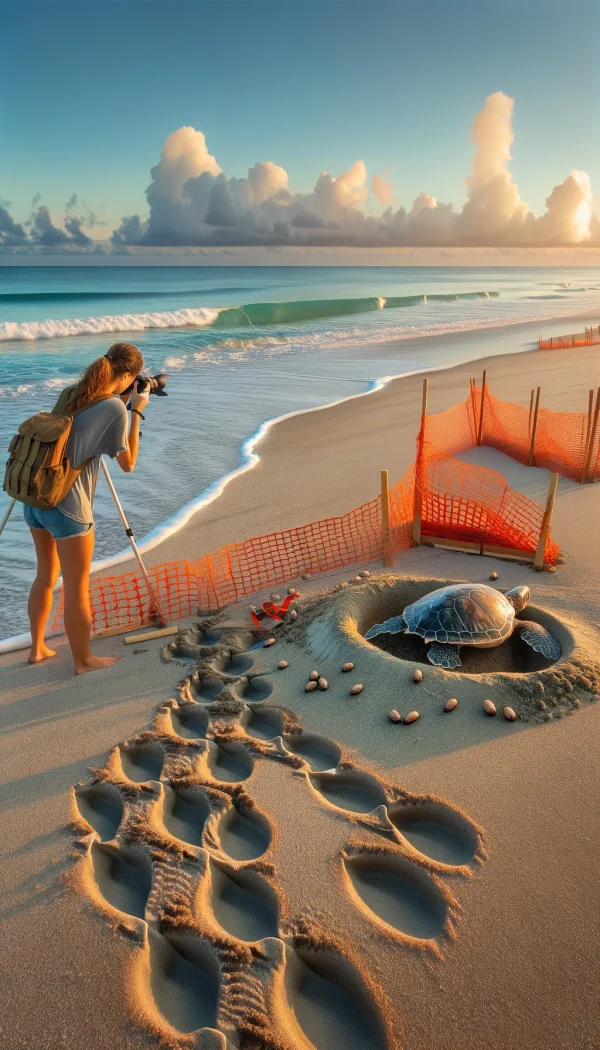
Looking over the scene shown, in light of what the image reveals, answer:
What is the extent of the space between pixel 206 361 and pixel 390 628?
1789cm

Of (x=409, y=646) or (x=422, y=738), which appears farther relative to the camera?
(x=409, y=646)

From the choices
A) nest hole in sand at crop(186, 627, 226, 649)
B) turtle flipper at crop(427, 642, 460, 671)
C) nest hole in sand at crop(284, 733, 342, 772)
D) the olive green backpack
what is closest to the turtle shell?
turtle flipper at crop(427, 642, 460, 671)

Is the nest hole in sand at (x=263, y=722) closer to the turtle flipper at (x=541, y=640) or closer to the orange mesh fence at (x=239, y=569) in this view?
the orange mesh fence at (x=239, y=569)

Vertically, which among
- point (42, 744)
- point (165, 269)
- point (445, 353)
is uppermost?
point (165, 269)

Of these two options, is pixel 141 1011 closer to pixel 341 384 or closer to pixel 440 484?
pixel 440 484

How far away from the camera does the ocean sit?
748 cm

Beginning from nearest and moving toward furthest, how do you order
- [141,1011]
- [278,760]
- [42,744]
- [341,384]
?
[141,1011] < [278,760] < [42,744] < [341,384]

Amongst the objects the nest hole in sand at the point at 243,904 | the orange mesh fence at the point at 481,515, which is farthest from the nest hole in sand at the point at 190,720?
the orange mesh fence at the point at 481,515

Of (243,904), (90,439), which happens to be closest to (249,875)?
(243,904)

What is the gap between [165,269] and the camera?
99375 mm

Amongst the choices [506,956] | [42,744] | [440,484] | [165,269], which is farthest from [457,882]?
[165,269]

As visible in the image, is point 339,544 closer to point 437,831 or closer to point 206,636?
point 206,636

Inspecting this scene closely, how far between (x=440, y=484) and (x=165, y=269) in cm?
10247

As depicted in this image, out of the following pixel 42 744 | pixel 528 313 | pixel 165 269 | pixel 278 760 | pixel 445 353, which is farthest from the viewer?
pixel 165 269
